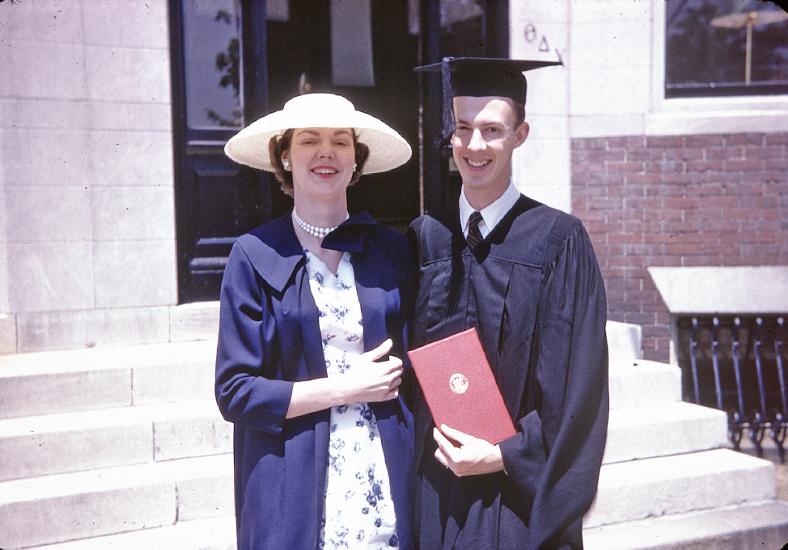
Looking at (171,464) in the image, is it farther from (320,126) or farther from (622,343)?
(622,343)

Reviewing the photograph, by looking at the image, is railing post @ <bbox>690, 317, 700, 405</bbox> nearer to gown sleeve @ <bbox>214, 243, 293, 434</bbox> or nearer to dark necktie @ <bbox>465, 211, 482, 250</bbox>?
dark necktie @ <bbox>465, 211, 482, 250</bbox>

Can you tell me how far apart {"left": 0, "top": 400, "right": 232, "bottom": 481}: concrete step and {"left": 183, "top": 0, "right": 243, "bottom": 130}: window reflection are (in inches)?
95.0

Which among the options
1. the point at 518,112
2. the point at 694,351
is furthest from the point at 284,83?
the point at 694,351

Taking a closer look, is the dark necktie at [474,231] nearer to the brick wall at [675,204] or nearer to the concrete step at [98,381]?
the concrete step at [98,381]

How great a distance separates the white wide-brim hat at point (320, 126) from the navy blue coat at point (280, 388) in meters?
0.33

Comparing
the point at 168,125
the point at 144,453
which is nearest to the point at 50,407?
the point at 144,453

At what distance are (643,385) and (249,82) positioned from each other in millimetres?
3764

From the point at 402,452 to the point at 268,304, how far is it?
63cm

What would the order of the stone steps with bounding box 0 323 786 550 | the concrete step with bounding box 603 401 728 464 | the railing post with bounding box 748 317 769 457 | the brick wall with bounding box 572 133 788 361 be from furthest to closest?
1. the brick wall with bounding box 572 133 788 361
2. the railing post with bounding box 748 317 769 457
3. the concrete step with bounding box 603 401 728 464
4. the stone steps with bounding box 0 323 786 550

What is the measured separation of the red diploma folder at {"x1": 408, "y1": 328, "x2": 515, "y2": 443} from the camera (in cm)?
204

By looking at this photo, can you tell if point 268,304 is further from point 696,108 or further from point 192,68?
point 696,108

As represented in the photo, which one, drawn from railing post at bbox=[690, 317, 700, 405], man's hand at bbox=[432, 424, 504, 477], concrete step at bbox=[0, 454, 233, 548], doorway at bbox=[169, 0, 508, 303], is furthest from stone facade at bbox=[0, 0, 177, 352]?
railing post at bbox=[690, 317, 700, 405]

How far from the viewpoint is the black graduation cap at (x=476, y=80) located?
2180 mm

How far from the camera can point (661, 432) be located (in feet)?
14.8
